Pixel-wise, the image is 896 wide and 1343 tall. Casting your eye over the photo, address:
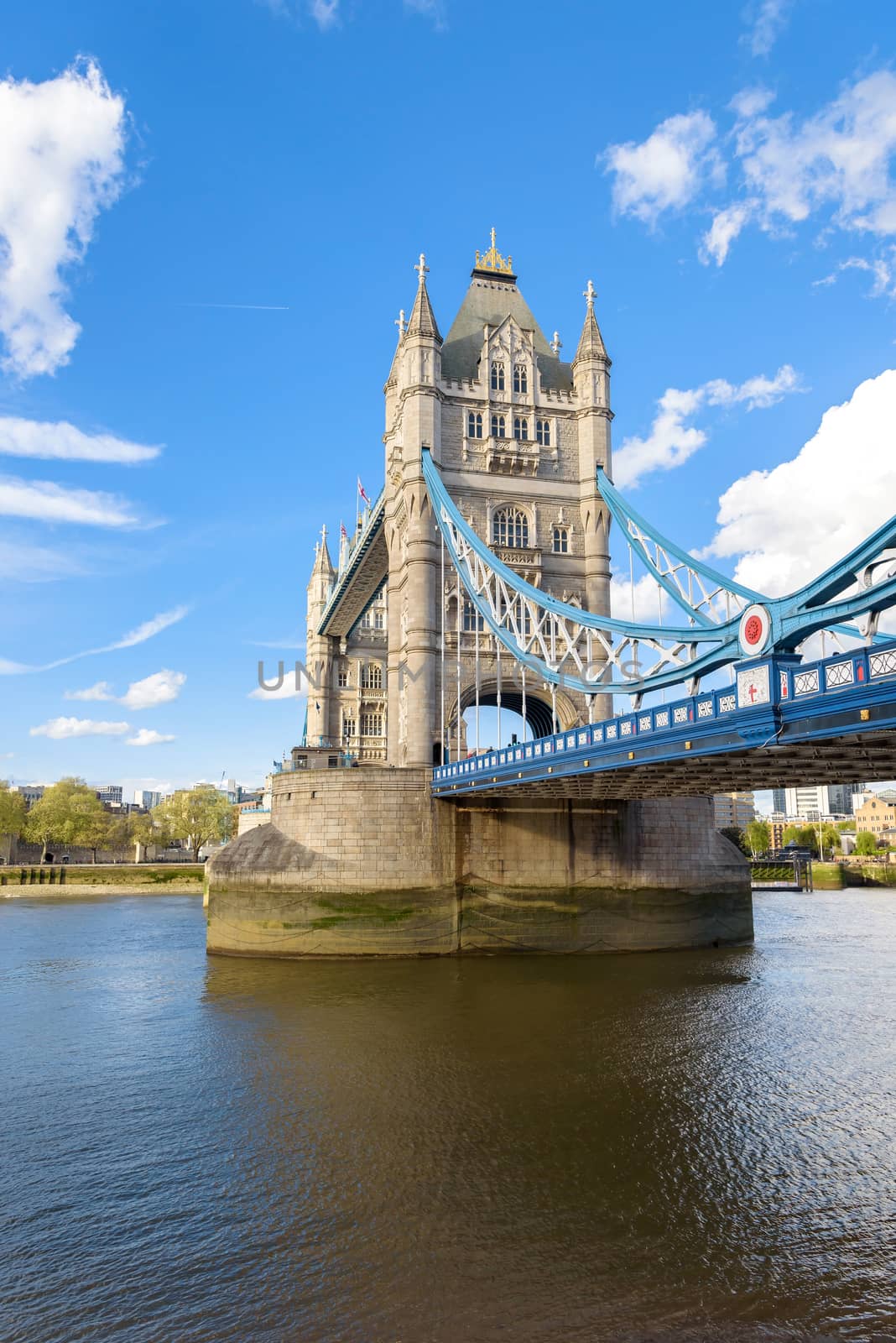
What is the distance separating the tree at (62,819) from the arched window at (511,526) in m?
60.1

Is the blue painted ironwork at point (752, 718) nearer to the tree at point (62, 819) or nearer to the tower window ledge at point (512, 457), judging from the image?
the tower window ledge at point (512, 457)

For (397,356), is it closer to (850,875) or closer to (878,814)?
(850,875)

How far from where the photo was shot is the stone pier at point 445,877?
2898 centimetres

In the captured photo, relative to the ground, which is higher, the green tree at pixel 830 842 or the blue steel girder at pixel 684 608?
the blue steel girder at pixel 684 608

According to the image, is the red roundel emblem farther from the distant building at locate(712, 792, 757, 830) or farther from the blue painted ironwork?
the distant building at locate(712, 792, 757, 830)

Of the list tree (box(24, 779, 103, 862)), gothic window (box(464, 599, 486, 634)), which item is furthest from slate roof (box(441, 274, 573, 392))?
tree (box(24, 779, 103, 862))

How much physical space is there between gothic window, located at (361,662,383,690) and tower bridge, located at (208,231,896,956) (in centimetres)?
1901

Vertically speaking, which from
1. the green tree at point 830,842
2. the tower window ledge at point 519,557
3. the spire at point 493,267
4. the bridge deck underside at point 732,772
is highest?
the spire at point 493,267

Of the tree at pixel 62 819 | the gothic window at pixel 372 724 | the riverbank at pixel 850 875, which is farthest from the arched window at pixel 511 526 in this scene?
the tree at pixel 62 819

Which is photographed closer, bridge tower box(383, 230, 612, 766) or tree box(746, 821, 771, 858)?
bridge tower box(383, 230, 612, 766)

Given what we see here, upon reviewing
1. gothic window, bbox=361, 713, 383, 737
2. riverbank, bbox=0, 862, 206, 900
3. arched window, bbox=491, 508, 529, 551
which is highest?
arched window, bbox=491, 508, 529, 551

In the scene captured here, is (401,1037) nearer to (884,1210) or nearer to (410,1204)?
(410,1204)

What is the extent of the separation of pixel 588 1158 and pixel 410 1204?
2.70 m

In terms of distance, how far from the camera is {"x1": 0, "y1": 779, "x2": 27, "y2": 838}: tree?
3132 inches
